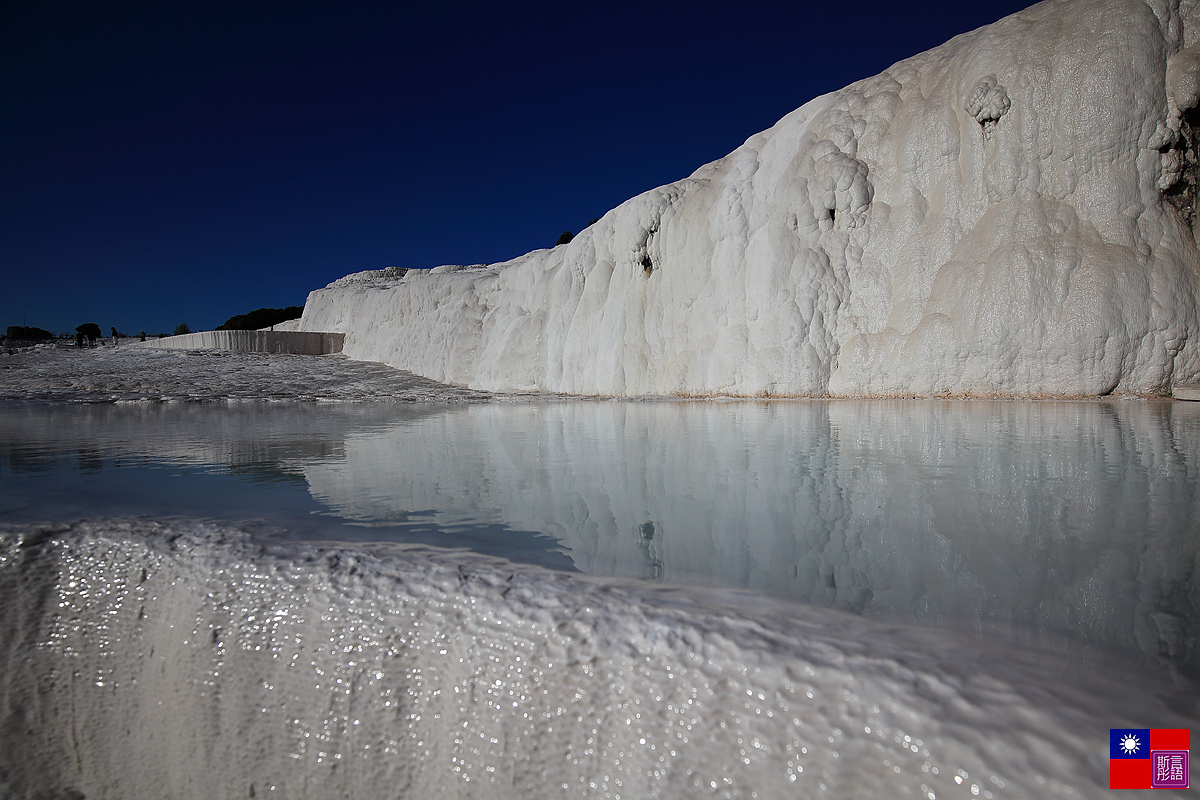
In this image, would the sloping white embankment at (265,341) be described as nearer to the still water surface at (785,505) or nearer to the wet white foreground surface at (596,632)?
the still water surface at (785,505)

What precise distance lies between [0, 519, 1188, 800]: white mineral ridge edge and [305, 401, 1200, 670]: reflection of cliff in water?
0.25 m

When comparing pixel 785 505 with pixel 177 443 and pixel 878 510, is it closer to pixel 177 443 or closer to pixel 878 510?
pixel 878 510

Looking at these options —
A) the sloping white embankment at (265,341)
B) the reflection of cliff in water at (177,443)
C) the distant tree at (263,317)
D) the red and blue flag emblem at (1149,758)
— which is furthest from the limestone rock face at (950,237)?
the distant tree at (263,317)

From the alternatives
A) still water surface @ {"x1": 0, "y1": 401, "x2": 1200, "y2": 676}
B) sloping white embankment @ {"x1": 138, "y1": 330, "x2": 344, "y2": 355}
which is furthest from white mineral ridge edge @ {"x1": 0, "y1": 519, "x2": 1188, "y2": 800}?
sloping white embankment @ {"x1": 138, "y1": 330, "x2": 344, "y2": 355}

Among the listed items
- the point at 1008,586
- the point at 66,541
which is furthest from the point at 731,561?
the point at 66,541

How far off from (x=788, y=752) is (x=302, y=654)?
101 centimetres

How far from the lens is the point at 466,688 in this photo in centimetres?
112

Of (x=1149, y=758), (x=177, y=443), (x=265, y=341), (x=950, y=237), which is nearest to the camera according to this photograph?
(x=1149, y=758)

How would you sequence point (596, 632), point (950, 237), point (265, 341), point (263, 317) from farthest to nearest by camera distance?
point (263, 317), point (265, 341), point (950, 237), point (596, 632)

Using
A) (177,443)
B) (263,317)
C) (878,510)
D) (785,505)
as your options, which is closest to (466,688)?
(785,505)

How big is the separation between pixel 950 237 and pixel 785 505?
8638 millimetres

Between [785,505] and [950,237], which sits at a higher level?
[950,237]

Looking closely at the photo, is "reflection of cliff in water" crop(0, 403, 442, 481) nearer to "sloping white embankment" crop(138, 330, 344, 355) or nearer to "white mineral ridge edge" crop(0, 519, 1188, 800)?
"white mineral ridge edge" crop(0, 519, 1188, 800)

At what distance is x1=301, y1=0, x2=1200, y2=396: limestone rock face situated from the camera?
24.5 feet
